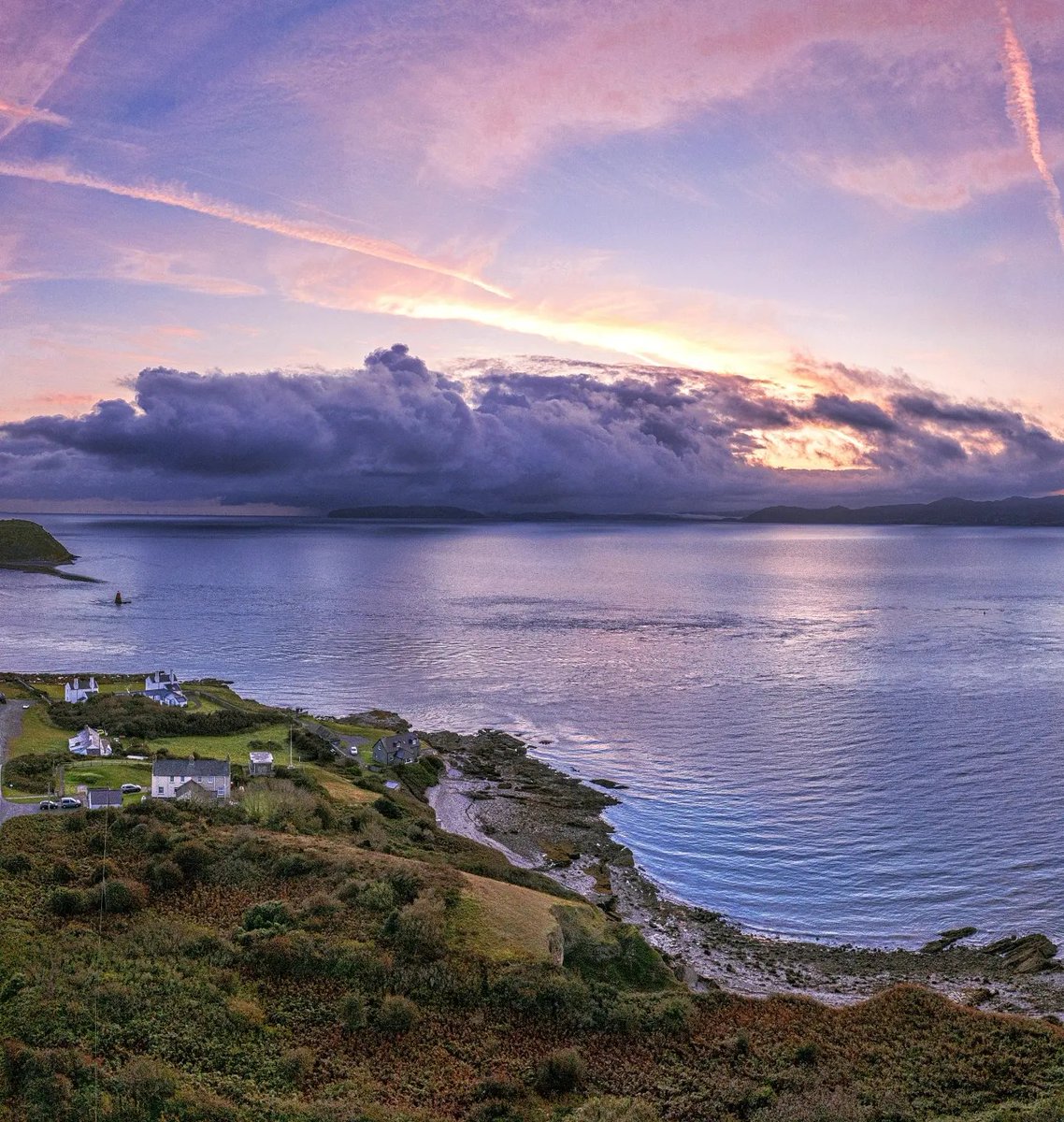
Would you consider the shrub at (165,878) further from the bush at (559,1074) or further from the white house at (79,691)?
the white house at (79,691)

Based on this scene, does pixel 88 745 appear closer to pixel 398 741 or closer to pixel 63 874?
pixel 398 741

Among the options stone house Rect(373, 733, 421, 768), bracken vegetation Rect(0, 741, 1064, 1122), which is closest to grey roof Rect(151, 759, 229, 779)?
bracken vegetation Rect(0, 741, 1064, 1122)

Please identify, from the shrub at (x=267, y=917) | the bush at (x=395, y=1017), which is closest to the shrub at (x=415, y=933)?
the bush at (x=395, y=1017)

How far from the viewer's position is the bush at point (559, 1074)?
24438mm

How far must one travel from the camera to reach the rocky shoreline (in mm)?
36938

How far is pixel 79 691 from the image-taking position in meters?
75.6

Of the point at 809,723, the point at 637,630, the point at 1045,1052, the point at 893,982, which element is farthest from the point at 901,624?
the point at 1045,1052

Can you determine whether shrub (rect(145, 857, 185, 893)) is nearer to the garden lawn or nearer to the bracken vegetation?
the bracken vegetation

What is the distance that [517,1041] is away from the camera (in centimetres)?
2667

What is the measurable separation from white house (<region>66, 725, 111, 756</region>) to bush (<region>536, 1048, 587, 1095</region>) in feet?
136

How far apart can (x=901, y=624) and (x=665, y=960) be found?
113701 millimetres

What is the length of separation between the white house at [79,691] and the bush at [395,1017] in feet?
189

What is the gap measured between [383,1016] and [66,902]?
41.0 ft

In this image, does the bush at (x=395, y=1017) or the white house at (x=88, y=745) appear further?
the white house at (x=88, y=745)
